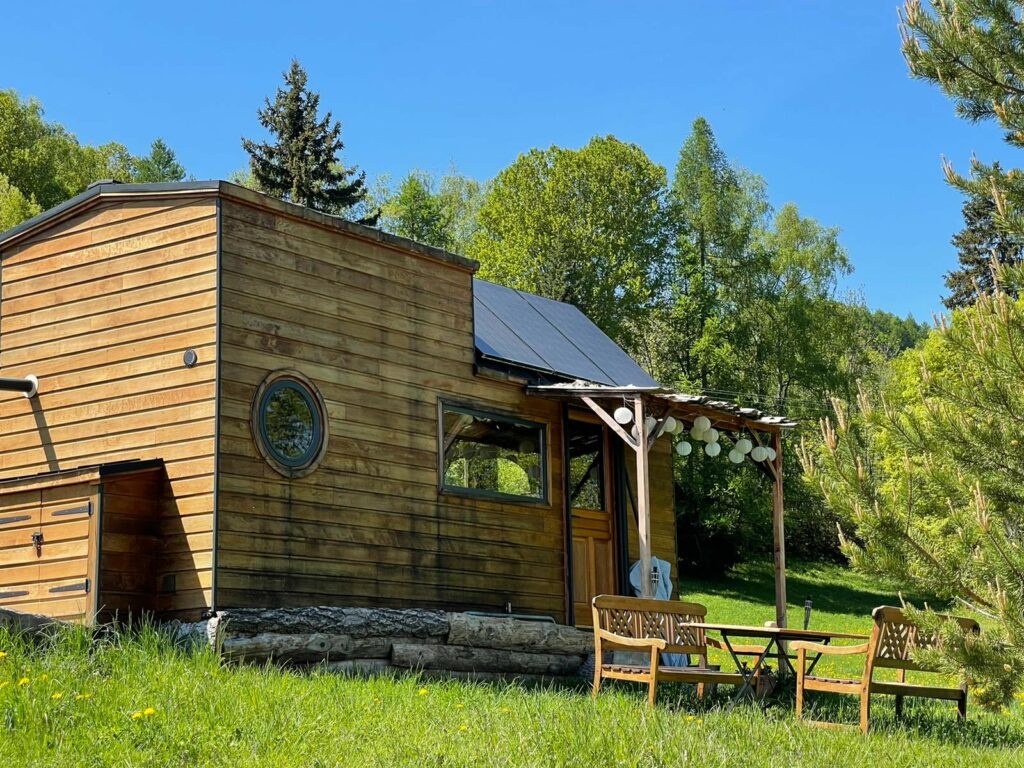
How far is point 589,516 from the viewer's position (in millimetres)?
15383

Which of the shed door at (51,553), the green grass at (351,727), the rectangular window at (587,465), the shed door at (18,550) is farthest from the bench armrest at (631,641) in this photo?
the rectangular window at (587,465)

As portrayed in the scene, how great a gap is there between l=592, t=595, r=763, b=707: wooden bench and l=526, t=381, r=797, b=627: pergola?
1988 mm

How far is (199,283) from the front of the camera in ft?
37.3

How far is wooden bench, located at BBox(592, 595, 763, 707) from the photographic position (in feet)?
30.9

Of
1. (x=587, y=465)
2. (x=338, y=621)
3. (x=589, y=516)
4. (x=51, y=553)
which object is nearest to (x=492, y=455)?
(x=589, y=516)

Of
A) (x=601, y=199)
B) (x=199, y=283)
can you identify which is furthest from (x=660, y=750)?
(x=601, y=199)

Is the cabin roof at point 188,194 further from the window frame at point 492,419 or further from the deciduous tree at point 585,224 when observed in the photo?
the deciduous tree at point 585,224

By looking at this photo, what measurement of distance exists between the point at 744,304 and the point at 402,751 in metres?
32.3

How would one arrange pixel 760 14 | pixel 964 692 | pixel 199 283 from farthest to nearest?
1. pixel 760 14
2. pixel 199 283
3. pixel 964 692

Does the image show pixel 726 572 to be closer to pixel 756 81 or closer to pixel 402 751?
pixel 756 81

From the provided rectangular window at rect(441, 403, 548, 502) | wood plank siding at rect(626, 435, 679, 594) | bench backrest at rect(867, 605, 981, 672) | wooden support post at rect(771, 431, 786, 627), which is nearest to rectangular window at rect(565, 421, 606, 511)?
wood plank siding at rect(626, 435, 679, 594)

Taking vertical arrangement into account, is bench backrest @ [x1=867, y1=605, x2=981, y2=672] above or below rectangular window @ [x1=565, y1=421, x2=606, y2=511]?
below

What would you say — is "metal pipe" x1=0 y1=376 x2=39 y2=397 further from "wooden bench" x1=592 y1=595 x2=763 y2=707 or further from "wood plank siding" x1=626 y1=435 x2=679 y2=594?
"wood plank siding" x1=626 y1=435 x2=679 y2=594

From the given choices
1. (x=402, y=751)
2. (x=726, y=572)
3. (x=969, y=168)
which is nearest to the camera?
(x=402, y=751)
